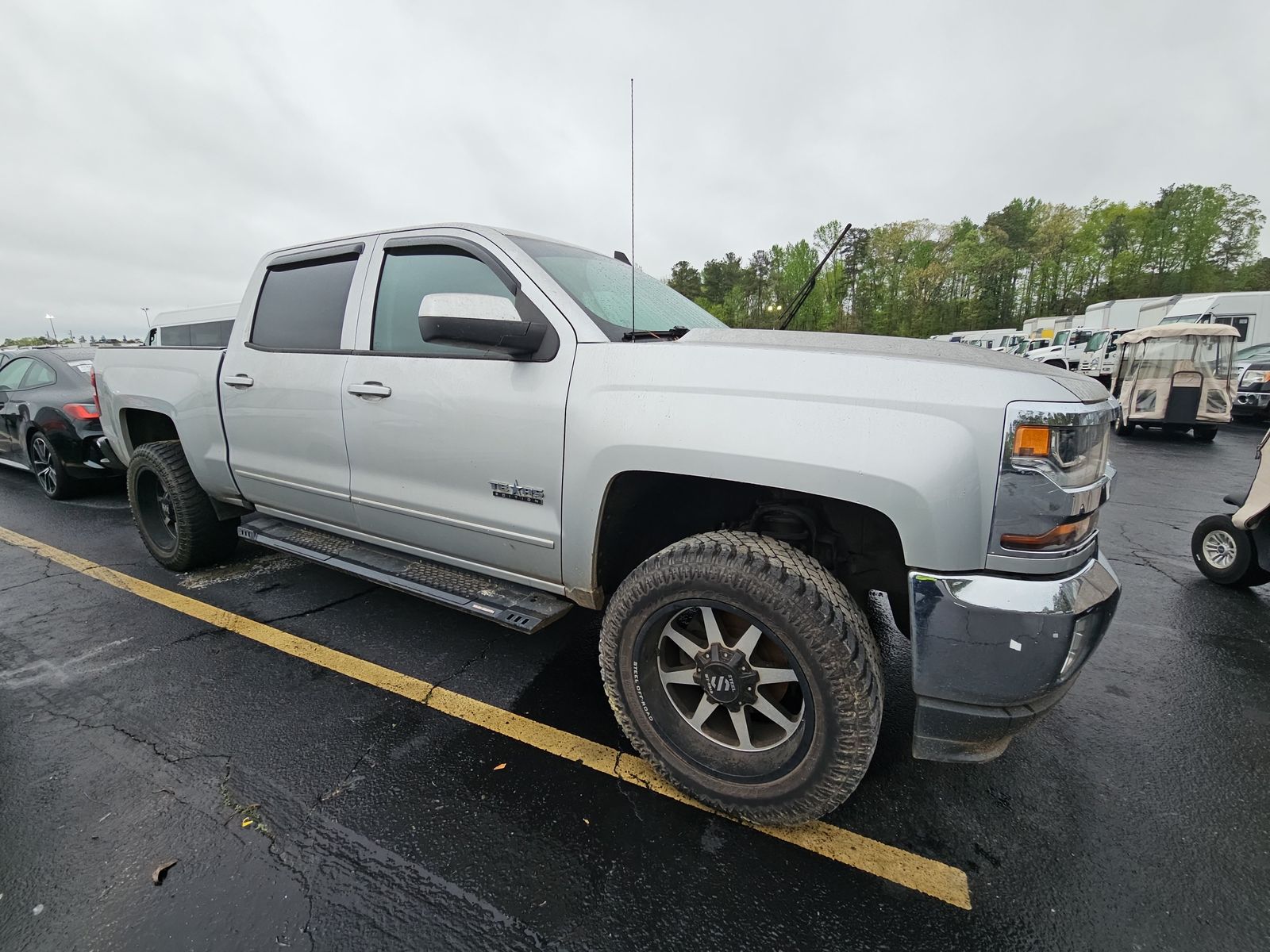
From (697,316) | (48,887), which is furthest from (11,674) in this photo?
(697,316)

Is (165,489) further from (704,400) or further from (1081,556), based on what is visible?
(1081,556)

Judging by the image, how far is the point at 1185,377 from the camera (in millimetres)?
10398

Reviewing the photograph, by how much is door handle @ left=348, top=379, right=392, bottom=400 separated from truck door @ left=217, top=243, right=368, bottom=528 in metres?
0.15

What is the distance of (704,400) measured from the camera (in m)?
1.85

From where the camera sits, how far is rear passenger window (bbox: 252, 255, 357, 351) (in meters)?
2.94

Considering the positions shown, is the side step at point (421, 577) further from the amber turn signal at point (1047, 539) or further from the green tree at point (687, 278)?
the green tree at point (687, 278)

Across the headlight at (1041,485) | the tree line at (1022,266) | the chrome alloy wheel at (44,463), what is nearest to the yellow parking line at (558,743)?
the headlight at (1041,485)

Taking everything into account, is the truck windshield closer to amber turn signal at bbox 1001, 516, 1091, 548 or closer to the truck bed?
amber turn signal at bbox 1001, 516, 1091, 548

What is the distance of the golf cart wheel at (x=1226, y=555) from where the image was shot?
3.78 m

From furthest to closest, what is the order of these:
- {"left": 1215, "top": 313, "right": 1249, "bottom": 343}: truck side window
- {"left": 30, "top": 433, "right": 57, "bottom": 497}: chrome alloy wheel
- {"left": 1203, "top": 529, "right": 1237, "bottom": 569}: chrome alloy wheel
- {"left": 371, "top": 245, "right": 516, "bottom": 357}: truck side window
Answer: {"left": 1215, "top": 313, "right": 1249, "bottom": 343}: truck side window, {"left": 30, "top": 433, "right": 57, "bottom": 497}: chrome alloy wheel, {"left": 1203, "top": 529, "right": 1237, "bottom": 569}: chrome alloy wheel, {"left": 371, "top": 245, "right": 516, "bottom": 357}: truck side window

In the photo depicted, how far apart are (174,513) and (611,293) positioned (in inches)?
129

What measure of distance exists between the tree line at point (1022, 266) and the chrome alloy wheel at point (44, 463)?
137 feet

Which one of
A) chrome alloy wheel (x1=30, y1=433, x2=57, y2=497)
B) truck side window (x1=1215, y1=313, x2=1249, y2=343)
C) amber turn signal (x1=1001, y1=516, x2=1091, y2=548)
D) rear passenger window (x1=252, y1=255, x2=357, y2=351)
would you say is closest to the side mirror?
rear passenger window (x1=252, y1=255, x2=357, y2=351)

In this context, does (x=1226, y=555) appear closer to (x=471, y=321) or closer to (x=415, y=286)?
(x=471, y=321)
